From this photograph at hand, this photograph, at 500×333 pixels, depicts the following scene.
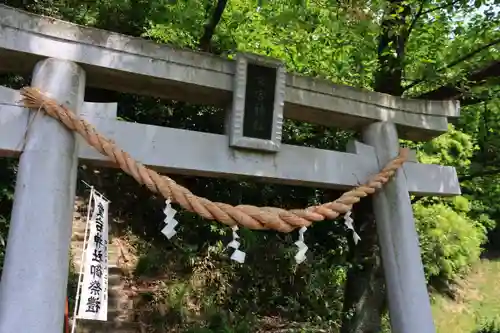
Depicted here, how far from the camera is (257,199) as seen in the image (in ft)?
22.7

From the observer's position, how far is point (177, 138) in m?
3.25

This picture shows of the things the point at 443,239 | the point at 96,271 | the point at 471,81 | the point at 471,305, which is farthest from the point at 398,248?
the point at 471,305

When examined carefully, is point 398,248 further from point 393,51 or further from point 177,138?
point 393,51

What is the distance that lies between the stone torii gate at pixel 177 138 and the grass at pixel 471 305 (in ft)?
20.7

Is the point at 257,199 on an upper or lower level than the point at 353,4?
lower

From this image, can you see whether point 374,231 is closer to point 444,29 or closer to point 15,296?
point 444,29

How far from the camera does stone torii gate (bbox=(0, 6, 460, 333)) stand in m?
2.69

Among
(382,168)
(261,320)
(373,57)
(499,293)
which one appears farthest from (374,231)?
(499,293)

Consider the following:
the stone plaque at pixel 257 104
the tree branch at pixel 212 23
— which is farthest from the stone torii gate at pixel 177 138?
the tree branch at pixel 212 23

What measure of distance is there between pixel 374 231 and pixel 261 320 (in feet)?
7.73

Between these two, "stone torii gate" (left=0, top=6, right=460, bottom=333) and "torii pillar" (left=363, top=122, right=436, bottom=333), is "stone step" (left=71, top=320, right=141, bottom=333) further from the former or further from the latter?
"torii pillar" (left=363, top=122, right=436, bottom=333)

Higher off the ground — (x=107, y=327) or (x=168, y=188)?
(x=168, y=188)

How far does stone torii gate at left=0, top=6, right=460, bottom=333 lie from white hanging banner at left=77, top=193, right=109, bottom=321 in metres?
0.43

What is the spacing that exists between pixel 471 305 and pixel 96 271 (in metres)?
9.76
